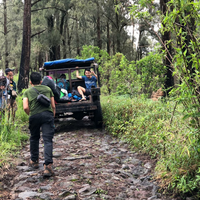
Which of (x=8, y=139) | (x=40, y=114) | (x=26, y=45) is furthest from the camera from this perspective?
(x=26, y=45)

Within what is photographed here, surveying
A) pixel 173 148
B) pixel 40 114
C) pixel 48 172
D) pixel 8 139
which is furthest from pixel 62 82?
pixel 173 148

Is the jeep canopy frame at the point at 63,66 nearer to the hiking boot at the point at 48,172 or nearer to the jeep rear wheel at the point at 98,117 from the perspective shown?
the jeep rear wheel at the point at 98,117

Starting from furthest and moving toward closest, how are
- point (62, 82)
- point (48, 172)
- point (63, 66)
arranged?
point (63, 66) < point (62, 82) < point (48, 172)

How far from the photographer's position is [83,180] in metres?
4.62

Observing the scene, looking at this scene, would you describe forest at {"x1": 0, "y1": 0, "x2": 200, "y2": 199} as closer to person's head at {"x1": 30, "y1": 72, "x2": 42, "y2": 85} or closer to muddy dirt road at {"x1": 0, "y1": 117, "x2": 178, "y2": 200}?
muddy dirt road at {"x1": 0, "y1": 117, "x2": 178, "y2": 200}

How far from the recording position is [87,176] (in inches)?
189

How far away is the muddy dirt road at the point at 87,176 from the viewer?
406 centimetres

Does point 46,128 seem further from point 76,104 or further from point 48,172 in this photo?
point 76,104

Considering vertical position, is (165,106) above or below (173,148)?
above

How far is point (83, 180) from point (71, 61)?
22.2 ft

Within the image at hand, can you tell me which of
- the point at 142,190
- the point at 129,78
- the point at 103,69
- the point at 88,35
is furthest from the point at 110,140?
the point at 88,35

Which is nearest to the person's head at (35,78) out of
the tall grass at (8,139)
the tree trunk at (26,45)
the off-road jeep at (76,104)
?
the tall grass at (8,139)

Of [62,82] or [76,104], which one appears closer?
[76,104]

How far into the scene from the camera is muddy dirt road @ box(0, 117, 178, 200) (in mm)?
4062
